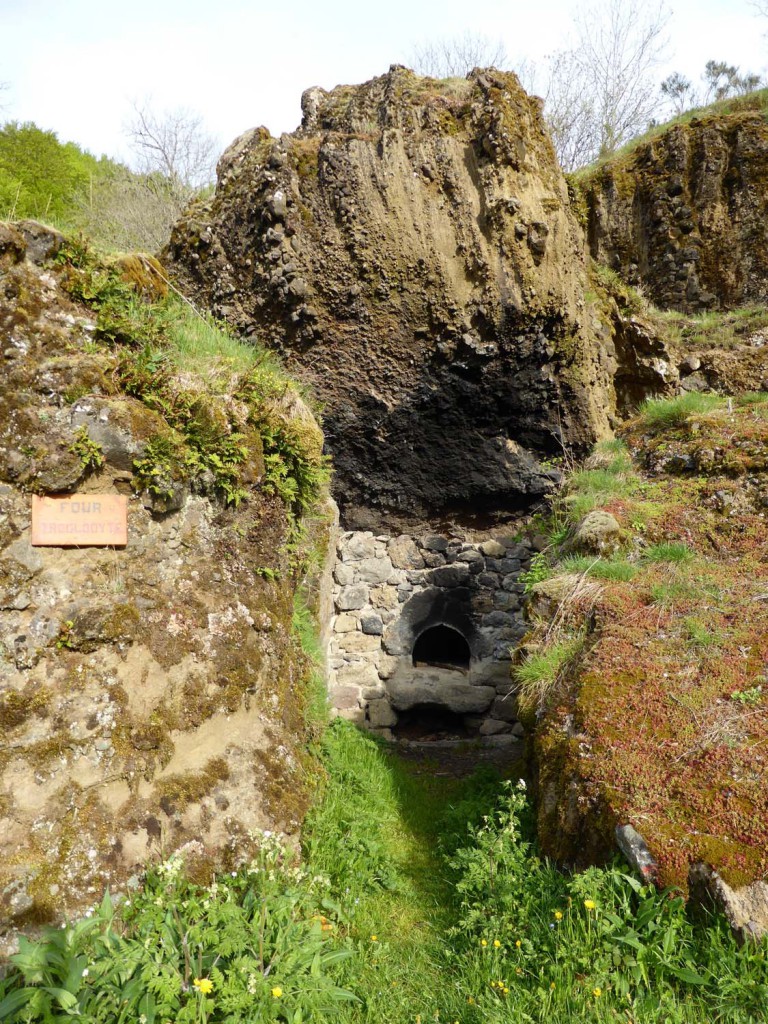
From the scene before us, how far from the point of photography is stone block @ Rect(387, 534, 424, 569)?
708 centimetres

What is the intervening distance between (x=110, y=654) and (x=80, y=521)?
30.1 inches

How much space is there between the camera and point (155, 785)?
3.42m

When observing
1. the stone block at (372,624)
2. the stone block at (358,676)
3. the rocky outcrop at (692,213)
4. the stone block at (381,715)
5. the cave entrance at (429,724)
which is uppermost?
the rocky outcrop at (692,213)

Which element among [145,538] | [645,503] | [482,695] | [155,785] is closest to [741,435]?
[645,503]

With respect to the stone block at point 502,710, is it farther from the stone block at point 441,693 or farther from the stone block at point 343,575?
the stone block at point 343,575

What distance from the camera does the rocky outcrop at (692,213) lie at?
368 inches

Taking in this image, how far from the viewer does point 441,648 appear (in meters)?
7.80

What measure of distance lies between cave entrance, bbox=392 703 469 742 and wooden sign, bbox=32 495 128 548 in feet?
13.5

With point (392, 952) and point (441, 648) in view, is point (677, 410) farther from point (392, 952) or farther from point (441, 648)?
point (392, 952)

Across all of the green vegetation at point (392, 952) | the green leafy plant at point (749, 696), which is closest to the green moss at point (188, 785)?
the green vegetation at point (392, 952)

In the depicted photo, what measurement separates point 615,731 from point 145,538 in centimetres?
289

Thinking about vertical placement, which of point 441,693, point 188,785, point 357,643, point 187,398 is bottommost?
point 441,693

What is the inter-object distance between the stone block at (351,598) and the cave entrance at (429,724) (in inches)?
48.6

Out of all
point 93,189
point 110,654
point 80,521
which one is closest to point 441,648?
point 110,654
